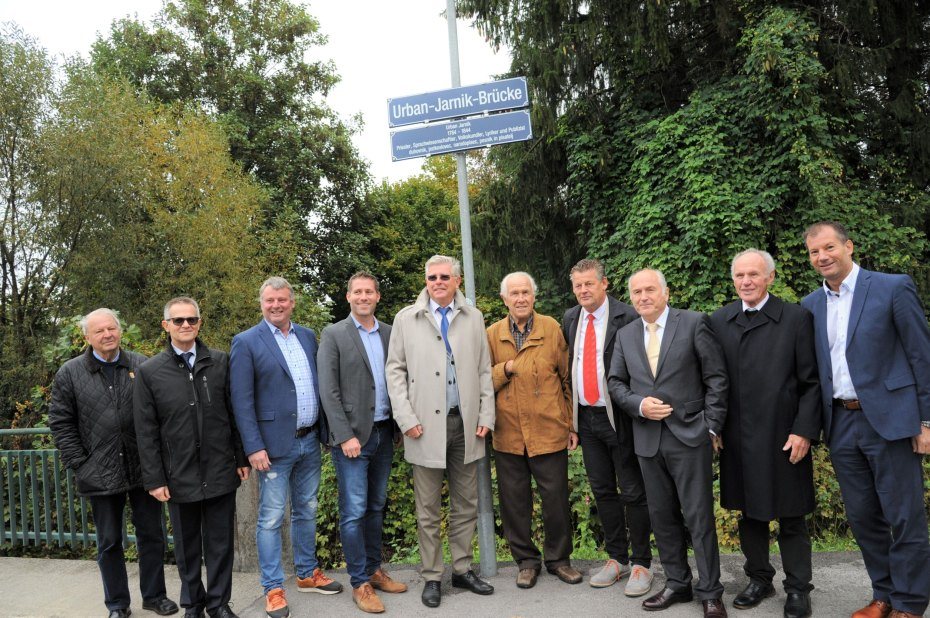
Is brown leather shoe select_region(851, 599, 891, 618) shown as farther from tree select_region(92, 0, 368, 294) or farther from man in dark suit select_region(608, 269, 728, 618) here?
tree select_region(92, 0, 368, 294)

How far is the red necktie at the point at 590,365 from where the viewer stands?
4445mm

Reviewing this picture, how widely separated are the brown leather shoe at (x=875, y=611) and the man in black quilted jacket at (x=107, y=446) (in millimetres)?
4221

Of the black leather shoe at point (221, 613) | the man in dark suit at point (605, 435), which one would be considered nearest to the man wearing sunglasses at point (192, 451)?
the black leather shoe at point (221, 613)

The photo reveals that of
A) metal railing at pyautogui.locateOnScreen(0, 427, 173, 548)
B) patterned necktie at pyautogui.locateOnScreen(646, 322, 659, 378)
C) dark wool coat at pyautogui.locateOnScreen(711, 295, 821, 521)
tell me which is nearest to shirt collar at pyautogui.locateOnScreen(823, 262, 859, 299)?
dark wool coat at pyautogui.locateOnScreen(711, 295, 821, 521)

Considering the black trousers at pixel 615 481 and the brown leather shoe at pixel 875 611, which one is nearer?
the brown leather shoe at pixel 875 611

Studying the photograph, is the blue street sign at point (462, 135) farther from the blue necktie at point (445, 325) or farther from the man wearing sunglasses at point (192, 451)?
the man wearing sunglasses at point (192, 451)

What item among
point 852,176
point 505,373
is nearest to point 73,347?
point 505,373

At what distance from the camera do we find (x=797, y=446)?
12.5 feet

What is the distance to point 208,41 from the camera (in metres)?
25.0

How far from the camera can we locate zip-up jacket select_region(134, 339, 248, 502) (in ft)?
13.1

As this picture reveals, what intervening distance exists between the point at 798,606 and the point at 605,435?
1442mm

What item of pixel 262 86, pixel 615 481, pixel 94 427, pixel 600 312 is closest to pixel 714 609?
pixel 615 481

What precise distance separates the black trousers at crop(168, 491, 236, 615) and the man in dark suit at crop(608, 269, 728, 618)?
2610 millimetres

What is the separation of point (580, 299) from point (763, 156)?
8658mm
